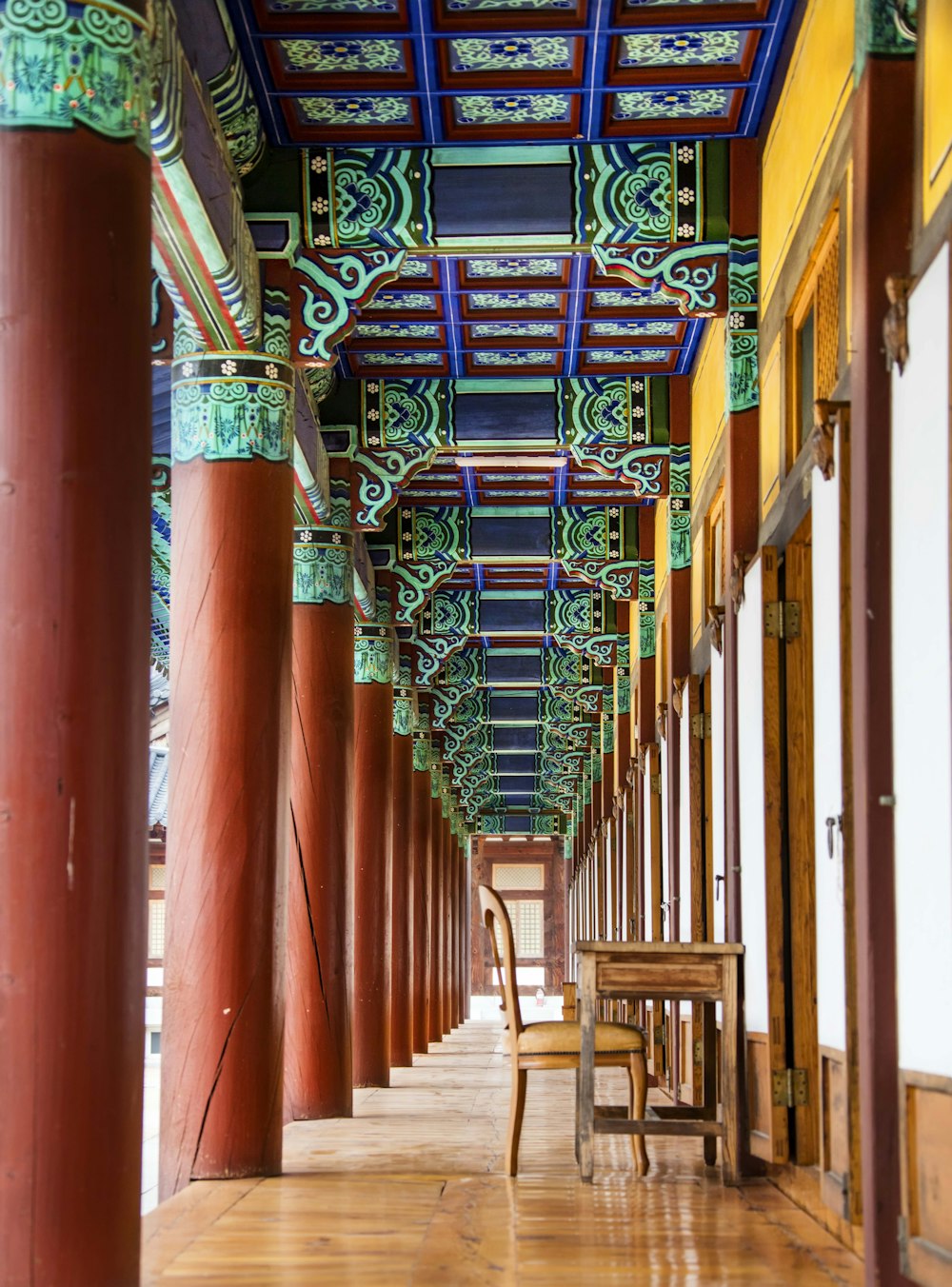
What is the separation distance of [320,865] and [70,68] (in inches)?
213

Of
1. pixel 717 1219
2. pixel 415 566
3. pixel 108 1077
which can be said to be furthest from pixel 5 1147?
pixel 415 566

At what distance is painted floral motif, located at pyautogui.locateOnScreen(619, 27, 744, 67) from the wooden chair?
305cm

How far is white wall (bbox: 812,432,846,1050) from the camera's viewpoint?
15.1 ft

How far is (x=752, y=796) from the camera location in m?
6.39

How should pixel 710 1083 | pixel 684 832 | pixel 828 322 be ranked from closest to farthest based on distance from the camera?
pixel 828 322, pixel 710 1083, pixel 684 832

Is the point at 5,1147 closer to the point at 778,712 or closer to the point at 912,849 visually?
the point at 912,849

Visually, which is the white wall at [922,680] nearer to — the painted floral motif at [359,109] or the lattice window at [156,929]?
the painted floral motif at [359,109]

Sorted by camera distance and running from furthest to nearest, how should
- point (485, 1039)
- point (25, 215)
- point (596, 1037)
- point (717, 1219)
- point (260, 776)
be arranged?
point (485, 1039)
point (260, 776)
point (596, 1037)
point (717, 1219)
point (25, 215)

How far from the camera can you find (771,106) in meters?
6.39

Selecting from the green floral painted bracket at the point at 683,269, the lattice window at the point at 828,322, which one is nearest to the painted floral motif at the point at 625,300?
the green floral painted bracket at the point at 683,269

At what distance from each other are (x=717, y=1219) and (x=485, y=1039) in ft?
52.7

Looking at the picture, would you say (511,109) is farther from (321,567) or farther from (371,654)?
(371,654)

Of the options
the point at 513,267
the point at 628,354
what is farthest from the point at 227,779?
the point at 628,354

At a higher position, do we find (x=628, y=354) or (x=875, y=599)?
(x=628, y=354)
